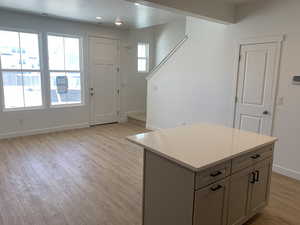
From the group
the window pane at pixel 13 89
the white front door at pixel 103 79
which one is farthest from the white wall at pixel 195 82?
the window pane at pixel 13 89

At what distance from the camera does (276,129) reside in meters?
3.49

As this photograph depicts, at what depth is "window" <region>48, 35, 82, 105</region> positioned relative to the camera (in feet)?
17.8

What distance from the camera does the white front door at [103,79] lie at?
19.8 ft

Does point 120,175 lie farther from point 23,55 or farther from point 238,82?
point 23,55

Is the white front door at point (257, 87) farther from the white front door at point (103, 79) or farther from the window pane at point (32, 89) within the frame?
the window pane at point (32, 89)

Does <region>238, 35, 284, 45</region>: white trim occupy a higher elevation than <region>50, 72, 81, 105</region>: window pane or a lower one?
higher

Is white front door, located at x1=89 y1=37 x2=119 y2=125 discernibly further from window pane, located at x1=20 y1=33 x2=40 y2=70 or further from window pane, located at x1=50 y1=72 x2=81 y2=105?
window pane, located at x1=20 y1=33 x2=40 y2=70

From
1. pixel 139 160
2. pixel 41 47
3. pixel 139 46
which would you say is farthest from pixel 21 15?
pixel 139 160

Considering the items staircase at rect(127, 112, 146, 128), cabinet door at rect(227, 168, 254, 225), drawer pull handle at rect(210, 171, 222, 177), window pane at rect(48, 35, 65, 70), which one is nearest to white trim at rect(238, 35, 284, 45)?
cabinet door at rect(227, 168, 254, 225)

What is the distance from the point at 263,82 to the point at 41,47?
480 centimetres

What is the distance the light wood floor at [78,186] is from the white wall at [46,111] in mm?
513

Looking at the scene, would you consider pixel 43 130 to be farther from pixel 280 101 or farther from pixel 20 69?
pixel 280 101

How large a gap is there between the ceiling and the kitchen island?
2.90 m

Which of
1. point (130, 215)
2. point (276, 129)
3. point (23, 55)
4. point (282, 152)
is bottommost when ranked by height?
point (130, 215)
